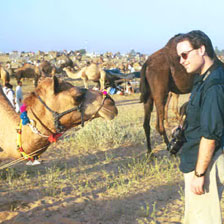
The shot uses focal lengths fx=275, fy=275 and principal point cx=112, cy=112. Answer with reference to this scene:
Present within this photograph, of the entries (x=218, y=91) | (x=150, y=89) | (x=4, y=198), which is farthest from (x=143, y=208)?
(x=150, y=89)

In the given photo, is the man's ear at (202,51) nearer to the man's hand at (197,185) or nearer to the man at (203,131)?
the man at (203,131)

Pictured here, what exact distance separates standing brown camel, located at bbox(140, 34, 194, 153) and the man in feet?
11.4

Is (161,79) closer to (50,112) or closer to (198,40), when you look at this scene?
(50,112)

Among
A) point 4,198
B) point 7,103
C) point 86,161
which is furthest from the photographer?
point 86,161

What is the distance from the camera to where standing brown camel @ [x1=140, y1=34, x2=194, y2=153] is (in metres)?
5.68

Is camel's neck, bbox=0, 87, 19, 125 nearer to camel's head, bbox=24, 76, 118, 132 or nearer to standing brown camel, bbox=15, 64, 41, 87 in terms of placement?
camel's head, bbox=24, 76, 118, 132

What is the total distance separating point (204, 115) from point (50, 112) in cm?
159

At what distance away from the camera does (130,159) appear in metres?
5.79

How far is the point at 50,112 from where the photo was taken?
113 inches

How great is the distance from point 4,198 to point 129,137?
3.59 m

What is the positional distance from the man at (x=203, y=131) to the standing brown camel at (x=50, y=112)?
121 cm

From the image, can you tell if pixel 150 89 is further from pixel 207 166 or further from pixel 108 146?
pixel 207 166

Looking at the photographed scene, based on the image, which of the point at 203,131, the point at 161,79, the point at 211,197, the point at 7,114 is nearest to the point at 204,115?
the point at 203,131

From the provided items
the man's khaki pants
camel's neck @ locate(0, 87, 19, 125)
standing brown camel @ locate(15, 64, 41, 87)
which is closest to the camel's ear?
camel's neck @ locate(0, 87, 19, 125)
